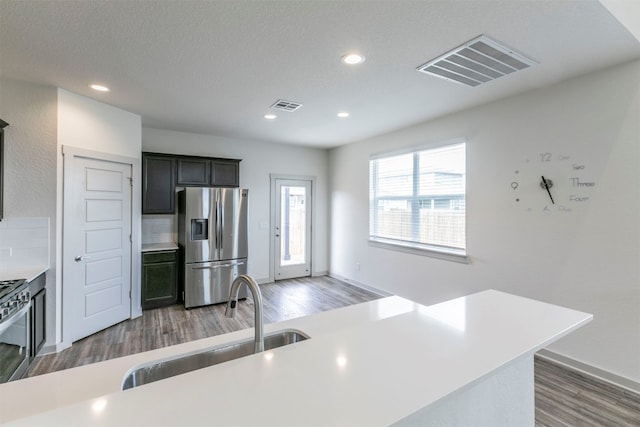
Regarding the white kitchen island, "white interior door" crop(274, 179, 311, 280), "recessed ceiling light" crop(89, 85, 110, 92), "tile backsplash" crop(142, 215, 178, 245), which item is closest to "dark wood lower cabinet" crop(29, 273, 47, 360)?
"tile backsplash" crop(142, 215, 178, 245)

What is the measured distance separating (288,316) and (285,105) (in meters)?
2.66

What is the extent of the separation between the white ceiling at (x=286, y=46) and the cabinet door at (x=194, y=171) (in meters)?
1.16

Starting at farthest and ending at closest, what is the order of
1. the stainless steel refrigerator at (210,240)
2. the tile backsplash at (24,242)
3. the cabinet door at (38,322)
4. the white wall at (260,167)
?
the white wall at (260,167)
the stainless steel refrigerator at (210,240)
the tile backsplash at (24,242)
the cabinet door at (38,322)

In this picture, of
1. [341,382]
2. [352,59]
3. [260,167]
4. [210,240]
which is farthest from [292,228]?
[341,382]

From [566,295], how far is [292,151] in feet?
15.1

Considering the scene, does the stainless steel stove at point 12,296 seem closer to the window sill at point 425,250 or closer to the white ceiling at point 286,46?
the white ceiling at point 286,46

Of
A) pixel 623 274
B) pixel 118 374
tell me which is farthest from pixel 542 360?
pixel 118 374

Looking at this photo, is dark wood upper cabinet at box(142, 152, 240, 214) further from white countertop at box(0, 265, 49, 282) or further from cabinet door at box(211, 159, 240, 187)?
white countertop at box(0, 265, 49, 282)

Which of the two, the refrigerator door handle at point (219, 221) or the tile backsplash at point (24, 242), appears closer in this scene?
the tile backsplash at point (24, 242)

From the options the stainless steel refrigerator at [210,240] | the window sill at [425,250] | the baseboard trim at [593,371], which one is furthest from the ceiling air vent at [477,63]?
the stainless steel refrigerator at [210,240]

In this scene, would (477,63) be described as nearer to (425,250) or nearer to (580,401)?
(425,250)

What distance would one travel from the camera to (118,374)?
105 centimetres

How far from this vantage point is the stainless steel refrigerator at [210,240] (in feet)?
13.8

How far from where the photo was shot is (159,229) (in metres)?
4.59
